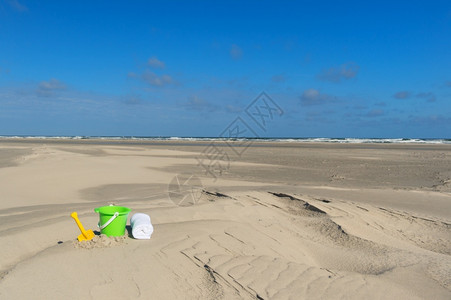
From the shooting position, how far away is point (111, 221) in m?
4.32

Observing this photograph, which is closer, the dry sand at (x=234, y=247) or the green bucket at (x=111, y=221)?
the dry sand at (x=234, y=247)

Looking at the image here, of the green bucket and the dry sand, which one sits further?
the green bucket

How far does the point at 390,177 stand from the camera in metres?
13.1

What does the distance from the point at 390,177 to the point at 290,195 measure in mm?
7205

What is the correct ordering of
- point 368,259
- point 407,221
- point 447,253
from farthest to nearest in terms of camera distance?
point 407,221, point 447,253, point 368,259

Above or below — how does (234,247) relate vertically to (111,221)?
below

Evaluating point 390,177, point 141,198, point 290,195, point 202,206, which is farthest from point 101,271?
point 390,177

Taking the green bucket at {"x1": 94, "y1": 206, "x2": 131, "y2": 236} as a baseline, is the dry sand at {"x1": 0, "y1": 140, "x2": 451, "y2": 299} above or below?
below

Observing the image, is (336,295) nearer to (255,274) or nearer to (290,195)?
(255,274)

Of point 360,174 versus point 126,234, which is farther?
point 360,174

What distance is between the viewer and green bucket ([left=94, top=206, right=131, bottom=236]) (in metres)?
4.31

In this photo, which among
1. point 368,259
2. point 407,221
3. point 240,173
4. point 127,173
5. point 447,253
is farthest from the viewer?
point 240,173

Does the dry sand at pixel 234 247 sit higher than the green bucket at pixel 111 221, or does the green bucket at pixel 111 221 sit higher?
the green bucket at pixel 111 221

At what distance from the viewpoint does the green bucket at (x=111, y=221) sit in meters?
4.31
